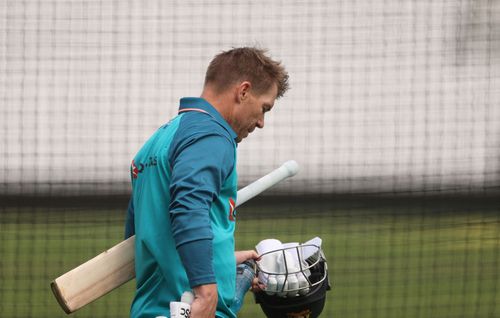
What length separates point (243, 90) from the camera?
293 centimetres

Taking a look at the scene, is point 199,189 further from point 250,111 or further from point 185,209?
point 250,111

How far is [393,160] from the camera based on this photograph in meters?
9.01

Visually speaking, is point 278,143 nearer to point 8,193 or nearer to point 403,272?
point 403,272

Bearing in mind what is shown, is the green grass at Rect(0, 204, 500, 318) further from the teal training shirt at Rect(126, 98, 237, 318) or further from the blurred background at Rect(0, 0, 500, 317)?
the teal training shirt at Rect(126, 98, 237, 318)

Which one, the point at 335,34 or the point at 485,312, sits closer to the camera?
the point at 485,312

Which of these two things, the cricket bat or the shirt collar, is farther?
the cricket bat

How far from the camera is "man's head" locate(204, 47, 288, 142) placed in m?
2.93

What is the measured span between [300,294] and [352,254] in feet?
18.8

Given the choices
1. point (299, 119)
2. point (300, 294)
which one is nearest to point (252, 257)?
point (300, 294)

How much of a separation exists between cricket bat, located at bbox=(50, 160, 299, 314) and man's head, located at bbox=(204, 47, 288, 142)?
0.54 meters

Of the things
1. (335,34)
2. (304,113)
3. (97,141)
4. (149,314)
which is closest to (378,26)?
(335,34)

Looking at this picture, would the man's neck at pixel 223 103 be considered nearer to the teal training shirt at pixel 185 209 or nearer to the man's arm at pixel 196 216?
the teal training shirt at pixel 185 209

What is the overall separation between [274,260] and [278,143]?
5.61 meters

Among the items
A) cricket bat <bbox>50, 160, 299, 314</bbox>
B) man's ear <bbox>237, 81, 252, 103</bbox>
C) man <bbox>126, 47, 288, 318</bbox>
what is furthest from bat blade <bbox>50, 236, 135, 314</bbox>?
man's ear <bbox>237, 81, 252, 103</bbox>
